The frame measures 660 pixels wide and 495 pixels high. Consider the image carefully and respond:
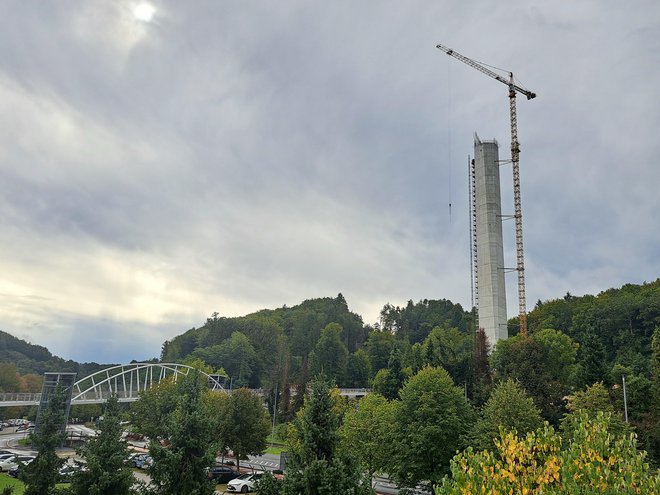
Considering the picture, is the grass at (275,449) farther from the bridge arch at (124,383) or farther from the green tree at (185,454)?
the green tree at (185,454)

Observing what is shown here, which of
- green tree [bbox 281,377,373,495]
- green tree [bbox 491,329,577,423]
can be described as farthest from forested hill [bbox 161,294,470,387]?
green tree [bbox 281,377,373,495]

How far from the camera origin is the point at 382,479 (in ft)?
181

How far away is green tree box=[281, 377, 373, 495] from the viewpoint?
21.6m

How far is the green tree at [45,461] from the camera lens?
32.0 metres

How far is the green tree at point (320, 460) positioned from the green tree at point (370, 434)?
18525mm

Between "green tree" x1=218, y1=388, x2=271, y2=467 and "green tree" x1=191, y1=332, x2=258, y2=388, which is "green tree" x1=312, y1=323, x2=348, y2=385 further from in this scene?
"green tree" x1=218, y1=388, x2=271, y2=467

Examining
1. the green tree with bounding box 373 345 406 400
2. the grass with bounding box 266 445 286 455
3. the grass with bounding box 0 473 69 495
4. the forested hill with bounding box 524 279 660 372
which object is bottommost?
the grass with bounding box 266 445 286 455

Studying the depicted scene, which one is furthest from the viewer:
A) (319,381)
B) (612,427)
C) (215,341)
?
(215,341)

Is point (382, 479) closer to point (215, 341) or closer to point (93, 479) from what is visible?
point (93, 479)

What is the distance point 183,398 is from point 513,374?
48.4 meters

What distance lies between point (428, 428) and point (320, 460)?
18688 mm

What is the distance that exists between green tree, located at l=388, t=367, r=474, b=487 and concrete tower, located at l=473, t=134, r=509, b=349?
182 ft

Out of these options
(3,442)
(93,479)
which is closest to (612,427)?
(93,479)

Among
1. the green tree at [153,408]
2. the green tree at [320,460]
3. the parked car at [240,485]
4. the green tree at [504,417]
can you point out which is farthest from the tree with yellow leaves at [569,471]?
the green tree at [153,408]
